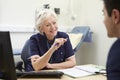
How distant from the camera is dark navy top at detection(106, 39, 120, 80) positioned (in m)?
0.92

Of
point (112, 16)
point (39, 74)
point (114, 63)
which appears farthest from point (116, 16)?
point (39, 74)

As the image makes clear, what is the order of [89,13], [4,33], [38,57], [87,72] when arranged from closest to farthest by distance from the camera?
[4,33], [87,72], [38,57], [89,13]

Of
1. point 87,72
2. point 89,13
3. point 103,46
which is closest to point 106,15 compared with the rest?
point 87,72

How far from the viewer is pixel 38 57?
2.16 metres

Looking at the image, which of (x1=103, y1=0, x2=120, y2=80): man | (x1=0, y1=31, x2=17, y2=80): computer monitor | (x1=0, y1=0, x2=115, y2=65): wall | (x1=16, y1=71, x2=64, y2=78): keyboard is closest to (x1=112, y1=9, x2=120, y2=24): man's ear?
(x1=103, y1=0, x2=120, y2=80): man

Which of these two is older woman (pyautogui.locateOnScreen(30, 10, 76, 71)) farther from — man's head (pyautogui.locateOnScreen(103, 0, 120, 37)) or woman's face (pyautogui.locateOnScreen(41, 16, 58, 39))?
man's head (pyautogui.locateOnScreen(103, 0, 120, 37))

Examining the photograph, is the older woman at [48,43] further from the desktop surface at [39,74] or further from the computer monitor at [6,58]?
the computer monitor at [6,58]

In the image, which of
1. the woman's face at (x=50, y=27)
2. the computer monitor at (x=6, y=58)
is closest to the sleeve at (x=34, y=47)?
the woman's face at (x=50, y=27)

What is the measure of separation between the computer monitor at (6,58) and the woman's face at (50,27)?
3.74ft

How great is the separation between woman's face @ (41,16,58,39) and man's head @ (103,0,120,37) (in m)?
1.29

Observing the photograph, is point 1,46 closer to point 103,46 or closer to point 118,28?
point 118,28

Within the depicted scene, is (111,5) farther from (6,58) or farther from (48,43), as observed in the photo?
(48,43)

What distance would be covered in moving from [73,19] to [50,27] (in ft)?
7.13

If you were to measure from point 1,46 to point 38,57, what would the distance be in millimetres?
1044
